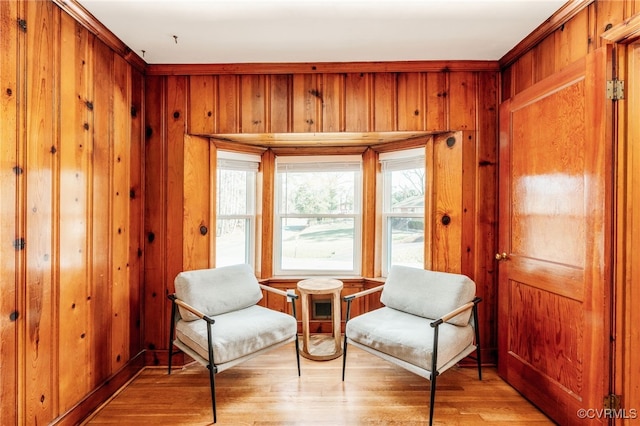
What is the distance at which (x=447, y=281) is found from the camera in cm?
236

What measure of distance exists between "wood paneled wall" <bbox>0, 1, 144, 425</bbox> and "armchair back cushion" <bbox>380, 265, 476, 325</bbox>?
2.23 meters

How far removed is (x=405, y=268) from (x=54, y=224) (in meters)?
2.54

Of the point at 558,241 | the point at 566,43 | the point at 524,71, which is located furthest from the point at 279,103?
the point at 558,241

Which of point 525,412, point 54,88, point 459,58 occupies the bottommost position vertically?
point 525,412

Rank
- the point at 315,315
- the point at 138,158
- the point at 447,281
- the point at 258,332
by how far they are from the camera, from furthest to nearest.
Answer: the point at 315,315 < the point at 138,158 < the point at 447,281 < the point at 258,332

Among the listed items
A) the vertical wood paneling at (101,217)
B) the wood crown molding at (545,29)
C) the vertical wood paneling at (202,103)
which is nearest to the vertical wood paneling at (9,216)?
the vertical wood paneling at (101,217)

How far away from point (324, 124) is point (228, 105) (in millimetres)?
883

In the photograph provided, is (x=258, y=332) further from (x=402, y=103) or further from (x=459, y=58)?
(x=459, y=58)

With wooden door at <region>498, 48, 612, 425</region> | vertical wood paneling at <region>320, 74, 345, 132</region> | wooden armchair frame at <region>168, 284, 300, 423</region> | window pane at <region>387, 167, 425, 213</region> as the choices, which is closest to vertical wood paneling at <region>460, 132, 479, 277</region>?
wooden door at <region>498, 48, 612, 425</region>

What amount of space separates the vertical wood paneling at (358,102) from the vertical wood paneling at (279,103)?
1.72 feet

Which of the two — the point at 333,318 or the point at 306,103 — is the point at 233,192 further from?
the point at 333,318

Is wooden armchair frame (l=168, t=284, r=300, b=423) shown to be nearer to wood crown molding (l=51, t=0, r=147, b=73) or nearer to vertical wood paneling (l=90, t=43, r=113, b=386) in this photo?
vertical wood paneling (l=90, t=43, r=113, b=386)

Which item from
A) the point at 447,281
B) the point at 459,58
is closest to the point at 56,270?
the point at 447,281

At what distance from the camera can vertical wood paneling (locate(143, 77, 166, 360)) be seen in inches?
103
